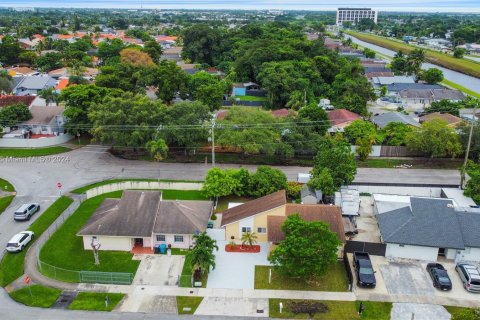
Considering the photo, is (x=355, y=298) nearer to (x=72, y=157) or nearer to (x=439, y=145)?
(x=439, y=145)

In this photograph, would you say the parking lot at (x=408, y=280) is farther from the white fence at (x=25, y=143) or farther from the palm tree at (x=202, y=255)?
the white fence at (x=25, y=143)

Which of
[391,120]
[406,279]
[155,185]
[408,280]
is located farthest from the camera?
[391,120]

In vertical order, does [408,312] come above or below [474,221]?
below

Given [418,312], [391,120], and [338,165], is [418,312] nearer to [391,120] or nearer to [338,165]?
[338,165]

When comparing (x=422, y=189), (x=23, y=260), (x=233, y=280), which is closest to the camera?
(x=233, y=280)

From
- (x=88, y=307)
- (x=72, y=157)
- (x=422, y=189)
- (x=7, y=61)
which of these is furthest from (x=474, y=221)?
(x=7, y=61)

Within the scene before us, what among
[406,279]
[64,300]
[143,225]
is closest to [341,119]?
[406,279]

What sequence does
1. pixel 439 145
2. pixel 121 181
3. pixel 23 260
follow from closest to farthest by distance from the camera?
pixel 23 260, pixel 121 181, pixel 439 145
